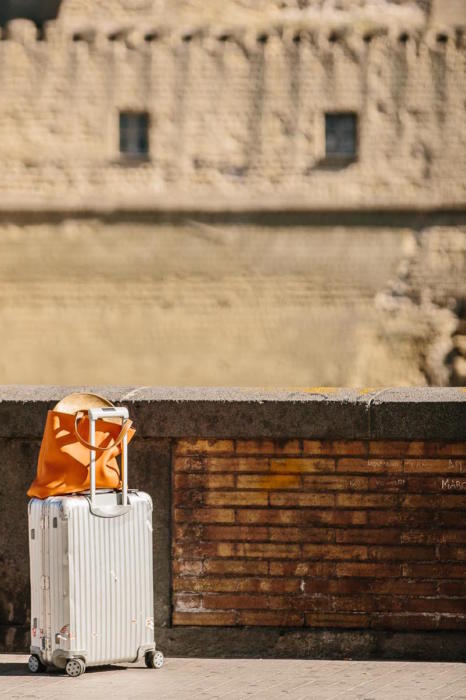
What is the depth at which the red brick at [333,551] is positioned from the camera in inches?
220

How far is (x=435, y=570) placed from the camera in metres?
5.56

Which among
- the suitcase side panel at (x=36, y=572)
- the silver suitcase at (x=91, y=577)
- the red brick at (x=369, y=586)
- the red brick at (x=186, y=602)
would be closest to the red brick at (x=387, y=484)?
the red brick at (x=369, y=586)

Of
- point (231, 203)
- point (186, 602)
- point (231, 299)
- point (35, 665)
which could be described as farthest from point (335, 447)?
point (231, 203)

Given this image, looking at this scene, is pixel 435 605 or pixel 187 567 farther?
pixel 187 567

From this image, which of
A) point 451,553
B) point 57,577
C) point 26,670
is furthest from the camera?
point 451,553

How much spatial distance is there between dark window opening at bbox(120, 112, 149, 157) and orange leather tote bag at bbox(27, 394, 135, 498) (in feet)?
63.9

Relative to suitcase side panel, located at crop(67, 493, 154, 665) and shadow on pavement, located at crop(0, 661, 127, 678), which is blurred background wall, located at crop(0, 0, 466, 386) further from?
suitcase side panel, located at crop(67, 493, 154, 665)

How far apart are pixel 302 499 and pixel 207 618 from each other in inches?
25.8

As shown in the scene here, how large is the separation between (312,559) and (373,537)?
0.28 metres

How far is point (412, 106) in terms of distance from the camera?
24188mm

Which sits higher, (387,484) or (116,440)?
(116,440)

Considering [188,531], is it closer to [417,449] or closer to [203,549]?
[203,549]

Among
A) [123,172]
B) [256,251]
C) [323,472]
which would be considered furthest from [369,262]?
[323,472]

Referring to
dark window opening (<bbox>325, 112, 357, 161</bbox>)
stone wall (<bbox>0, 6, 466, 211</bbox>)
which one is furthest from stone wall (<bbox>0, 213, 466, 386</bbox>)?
dark window opening (<bbox>325, 112, 357, 161</bbox>)
